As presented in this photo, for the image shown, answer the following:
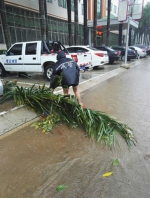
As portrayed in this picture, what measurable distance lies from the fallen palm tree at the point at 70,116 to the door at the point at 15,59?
3.94 meters

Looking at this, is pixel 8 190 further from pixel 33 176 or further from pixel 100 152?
pixel 100 152

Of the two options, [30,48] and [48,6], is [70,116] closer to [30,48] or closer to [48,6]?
[30,48]

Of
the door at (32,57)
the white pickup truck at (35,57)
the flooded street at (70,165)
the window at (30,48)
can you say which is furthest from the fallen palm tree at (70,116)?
the window at (30,48)

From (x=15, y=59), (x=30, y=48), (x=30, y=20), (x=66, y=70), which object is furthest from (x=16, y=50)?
(x=30, y=20)

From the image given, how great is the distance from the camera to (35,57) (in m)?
7.79

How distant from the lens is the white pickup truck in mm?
7656

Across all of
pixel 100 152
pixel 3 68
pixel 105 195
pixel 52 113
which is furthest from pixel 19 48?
pixel 105 195

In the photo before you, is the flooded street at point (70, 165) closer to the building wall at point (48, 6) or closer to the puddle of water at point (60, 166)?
the puddle of water at point (60, 166)

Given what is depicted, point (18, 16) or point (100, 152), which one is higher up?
point (18, 16)

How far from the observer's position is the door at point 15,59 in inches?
322

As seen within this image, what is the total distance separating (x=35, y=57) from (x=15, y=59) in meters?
1.21

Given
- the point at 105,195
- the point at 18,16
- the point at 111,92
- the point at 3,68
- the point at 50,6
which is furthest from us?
the point at 50,6

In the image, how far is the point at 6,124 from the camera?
3820mm

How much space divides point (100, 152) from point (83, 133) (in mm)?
672
